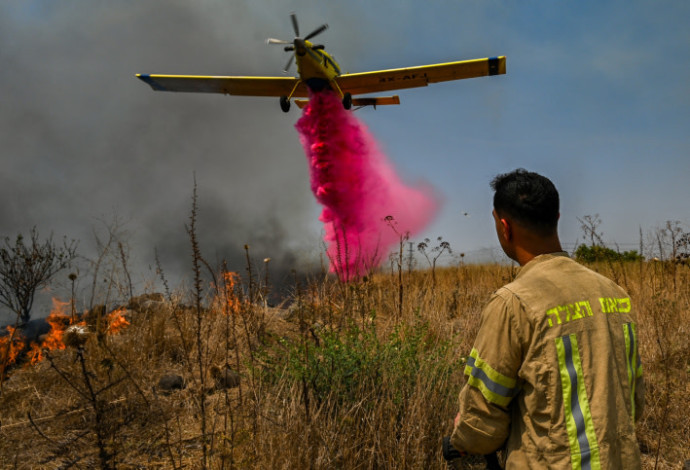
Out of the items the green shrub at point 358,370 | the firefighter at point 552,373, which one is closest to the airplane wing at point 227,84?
the green shrub at point 358,370

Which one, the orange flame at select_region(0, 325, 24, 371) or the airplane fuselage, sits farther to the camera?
the airplane fuselage

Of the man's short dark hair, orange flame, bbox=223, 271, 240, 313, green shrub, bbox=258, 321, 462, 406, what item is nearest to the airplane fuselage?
orange flame, bbox=223, 271, 240, 313

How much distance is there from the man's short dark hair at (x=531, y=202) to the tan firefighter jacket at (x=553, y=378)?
0.20 metres

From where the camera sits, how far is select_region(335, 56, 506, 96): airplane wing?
15711 millimetres

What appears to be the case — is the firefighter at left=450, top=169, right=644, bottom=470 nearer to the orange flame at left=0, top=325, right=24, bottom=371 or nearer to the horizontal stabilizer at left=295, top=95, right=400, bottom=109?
the orange flame at left=0, top=325, right=24, bottom=371

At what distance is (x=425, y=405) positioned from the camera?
11.0 ft

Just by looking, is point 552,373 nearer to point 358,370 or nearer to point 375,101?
point 358,370

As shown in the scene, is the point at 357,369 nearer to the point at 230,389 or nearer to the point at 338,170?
the point at 230,389

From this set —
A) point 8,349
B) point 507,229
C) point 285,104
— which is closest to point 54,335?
point 8,349

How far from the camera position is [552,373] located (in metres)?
1.74

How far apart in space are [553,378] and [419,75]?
16.2 metres

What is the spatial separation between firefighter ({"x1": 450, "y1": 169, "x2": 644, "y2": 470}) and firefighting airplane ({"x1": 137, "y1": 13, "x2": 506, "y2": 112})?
1540cm

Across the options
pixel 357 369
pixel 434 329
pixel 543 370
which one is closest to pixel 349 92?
pixel 434 329

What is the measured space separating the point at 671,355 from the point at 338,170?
1332 cm
